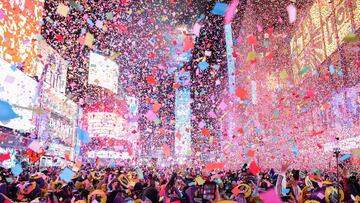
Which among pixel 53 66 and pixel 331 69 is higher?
pixel 53 66

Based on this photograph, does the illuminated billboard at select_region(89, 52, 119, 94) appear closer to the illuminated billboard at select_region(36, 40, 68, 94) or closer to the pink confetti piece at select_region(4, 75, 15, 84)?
the illuminated billboard at select_region(36, 40, 68, 94)

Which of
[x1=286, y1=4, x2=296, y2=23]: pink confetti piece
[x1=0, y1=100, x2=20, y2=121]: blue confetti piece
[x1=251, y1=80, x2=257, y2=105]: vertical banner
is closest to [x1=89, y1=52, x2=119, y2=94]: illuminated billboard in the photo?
[x1=251, y1=80, x2=257, y2=105]: vertical banner

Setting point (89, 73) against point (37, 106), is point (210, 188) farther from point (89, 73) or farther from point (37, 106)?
point (89, 73)

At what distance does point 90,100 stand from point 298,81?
33787 millimetres

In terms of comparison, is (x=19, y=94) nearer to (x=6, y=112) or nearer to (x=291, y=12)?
(x=6, y=112)

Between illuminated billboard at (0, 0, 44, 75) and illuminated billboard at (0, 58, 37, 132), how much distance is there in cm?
54

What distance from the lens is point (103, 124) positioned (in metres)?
46.2

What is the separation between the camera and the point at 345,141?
1353cm

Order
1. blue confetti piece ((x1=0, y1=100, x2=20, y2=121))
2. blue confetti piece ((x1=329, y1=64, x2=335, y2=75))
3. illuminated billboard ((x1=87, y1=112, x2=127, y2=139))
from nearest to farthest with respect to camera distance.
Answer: blue confetti piece ((x1=329, y1=64, x2=335, y2=75)) < blue confetti piece ((x1=0, y1=100, x2=20, y2=121)) < illuminated billboard ((x1=87, y1=112, x2=127, y2=139))

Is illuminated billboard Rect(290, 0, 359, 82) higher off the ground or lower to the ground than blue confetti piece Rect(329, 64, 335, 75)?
higher

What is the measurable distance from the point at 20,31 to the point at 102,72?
20662 millimetres

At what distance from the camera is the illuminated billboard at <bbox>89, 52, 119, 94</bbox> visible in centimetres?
3828

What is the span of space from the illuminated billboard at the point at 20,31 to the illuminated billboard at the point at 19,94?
544 mm

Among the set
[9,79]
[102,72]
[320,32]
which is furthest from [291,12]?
[102,72]
